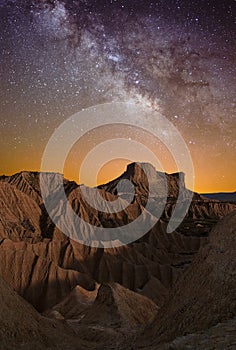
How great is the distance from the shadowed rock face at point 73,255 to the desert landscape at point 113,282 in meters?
0.16

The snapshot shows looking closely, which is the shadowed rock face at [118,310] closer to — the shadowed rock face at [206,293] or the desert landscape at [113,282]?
the desert landscape at [113,282]

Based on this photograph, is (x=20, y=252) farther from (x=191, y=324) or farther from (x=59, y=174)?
(x=59, y=174)

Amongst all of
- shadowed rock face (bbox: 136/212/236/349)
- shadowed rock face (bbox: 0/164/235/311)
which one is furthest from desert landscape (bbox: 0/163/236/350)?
shadowed rock face (bbox: 0/164/235/311)

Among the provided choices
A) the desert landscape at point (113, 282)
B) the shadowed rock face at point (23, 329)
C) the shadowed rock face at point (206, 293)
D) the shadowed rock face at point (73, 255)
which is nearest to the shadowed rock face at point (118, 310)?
the desert landscape at point (113, 282)

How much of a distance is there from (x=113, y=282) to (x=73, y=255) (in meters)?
29.5

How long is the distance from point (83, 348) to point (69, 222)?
5934cm

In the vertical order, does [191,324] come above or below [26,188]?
below

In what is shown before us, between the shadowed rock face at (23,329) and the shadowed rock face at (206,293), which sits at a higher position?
the shadowed rock face at (206,293)

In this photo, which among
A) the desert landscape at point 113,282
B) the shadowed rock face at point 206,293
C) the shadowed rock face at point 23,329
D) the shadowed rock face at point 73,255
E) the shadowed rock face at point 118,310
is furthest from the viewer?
the shadowed rock face at point 73,255

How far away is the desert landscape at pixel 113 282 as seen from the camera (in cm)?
1348

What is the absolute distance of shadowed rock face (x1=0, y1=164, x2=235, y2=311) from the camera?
50250 millimetres

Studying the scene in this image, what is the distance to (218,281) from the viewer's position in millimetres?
13453

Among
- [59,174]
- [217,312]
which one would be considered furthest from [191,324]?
[59,174]

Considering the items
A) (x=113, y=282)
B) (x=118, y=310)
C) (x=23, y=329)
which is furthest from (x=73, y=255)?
(x=23, y=329)
